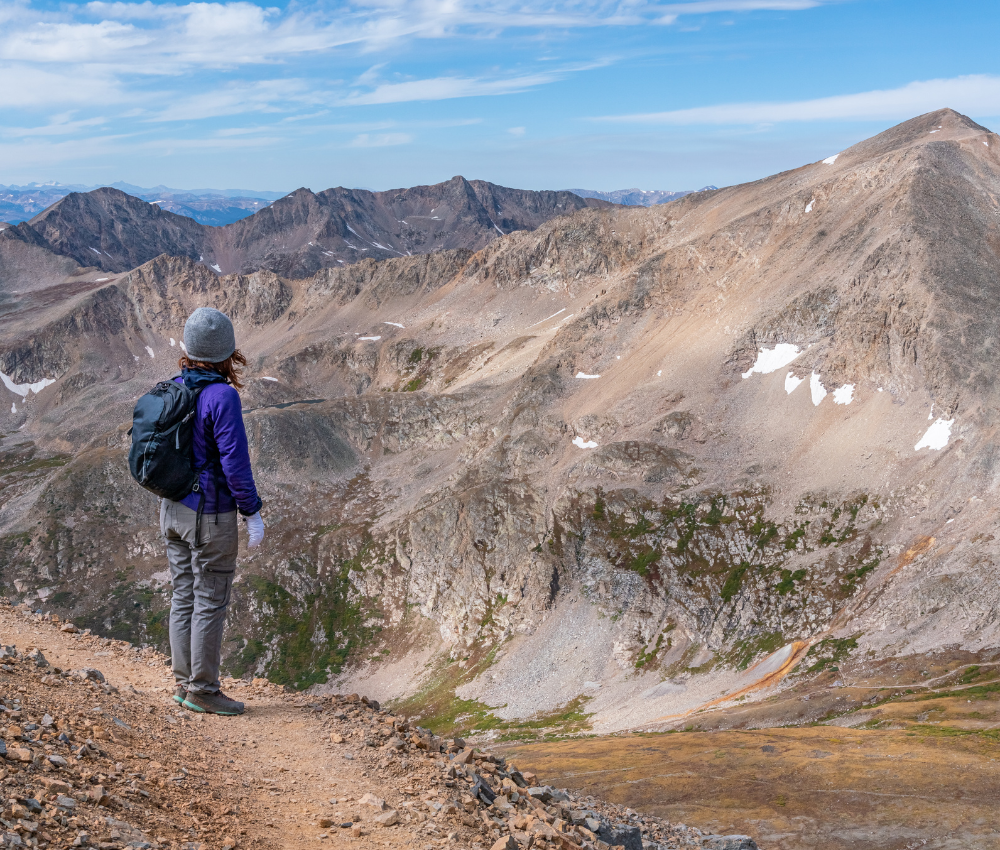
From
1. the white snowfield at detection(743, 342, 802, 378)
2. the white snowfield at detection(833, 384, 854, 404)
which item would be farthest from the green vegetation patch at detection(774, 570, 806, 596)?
the white snowfield at detection(743, 342, 802, 378)

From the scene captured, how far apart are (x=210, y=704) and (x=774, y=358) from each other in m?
112

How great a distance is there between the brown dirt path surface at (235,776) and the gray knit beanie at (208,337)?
227 inches

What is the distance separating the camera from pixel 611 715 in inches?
3216

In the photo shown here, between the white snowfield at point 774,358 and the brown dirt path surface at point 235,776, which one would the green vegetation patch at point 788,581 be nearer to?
the white snowfield at point 774,358

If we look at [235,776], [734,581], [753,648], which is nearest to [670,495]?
[734,581]

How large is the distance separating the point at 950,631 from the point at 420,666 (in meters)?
64.8

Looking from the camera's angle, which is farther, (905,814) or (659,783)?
(659,783)

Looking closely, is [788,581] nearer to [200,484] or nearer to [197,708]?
[197,708]

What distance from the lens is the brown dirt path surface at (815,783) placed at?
41.8 meters

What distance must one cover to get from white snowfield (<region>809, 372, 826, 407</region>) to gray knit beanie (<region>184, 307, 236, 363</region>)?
10405 centimetres

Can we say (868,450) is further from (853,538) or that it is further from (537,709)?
(537,709)

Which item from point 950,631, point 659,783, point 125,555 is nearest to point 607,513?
point 950,631

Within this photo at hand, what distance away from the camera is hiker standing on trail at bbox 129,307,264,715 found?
11711 mm

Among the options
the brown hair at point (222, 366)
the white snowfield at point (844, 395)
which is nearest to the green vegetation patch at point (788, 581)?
the white snowfield at point (844, 395)
